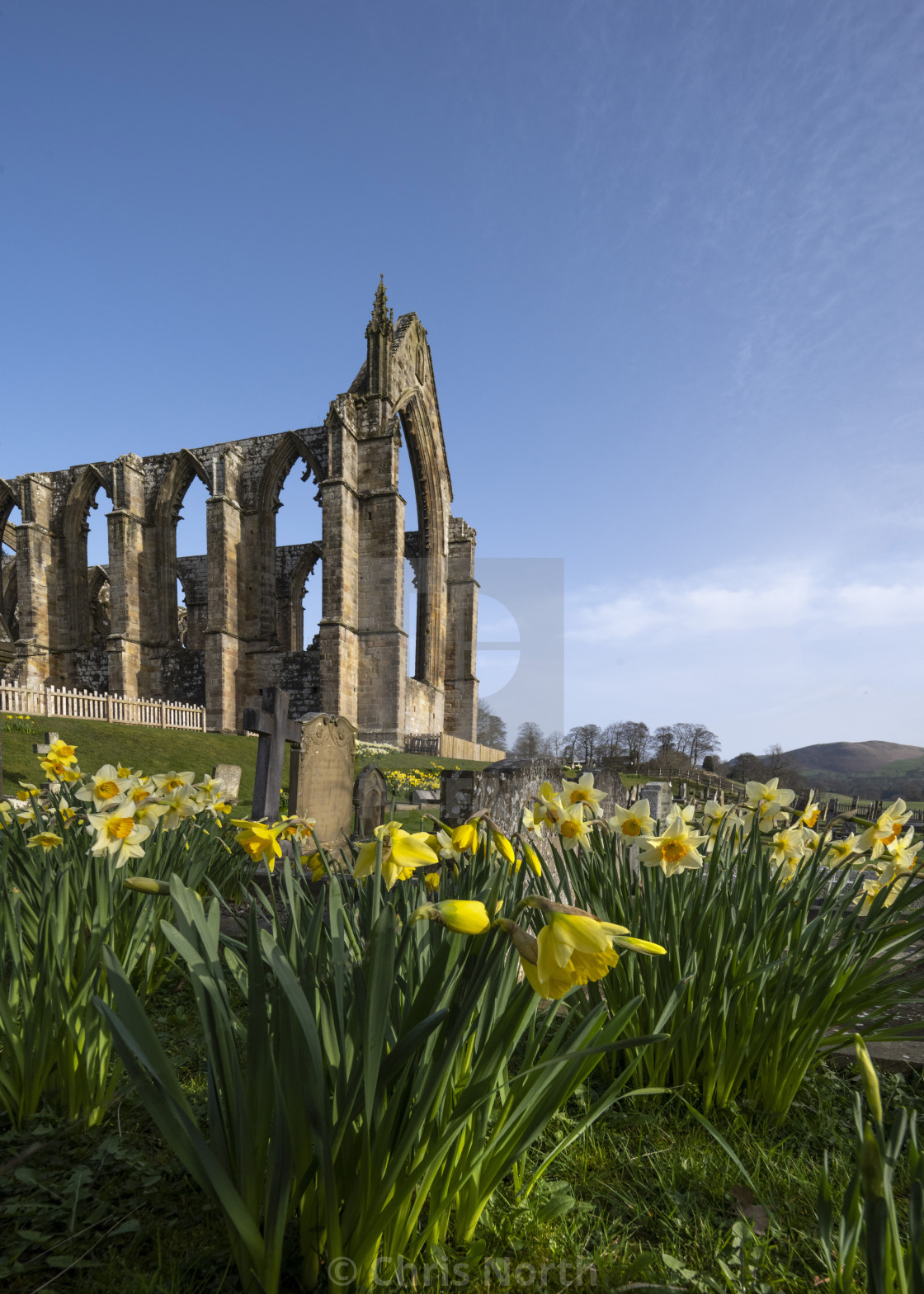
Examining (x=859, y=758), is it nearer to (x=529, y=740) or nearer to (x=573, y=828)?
(x=529, y=740)

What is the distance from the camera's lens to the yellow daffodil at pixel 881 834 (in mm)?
1951

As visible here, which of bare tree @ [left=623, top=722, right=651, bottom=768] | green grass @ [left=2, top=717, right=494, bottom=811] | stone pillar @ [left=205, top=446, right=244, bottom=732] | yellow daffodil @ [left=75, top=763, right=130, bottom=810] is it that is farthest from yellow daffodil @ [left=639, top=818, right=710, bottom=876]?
bare tree @ [left=623, top=722, right=651, bottom=768]

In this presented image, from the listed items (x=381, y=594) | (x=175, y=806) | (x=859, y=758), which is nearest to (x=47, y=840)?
(x=175, y=806)

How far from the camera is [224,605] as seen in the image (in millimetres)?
20344

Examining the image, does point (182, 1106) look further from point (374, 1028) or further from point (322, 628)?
point (322, 628)

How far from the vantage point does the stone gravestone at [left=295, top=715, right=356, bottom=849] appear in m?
5.54

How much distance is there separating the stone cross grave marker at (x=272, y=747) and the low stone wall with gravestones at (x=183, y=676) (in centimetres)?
1717

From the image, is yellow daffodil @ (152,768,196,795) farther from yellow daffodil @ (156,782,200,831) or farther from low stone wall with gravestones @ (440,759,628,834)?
low stone wall with gravestones @ (440,759,628,834)

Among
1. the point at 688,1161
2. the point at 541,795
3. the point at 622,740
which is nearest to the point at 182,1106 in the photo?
the point at 688,1161

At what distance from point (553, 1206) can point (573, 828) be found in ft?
3.08

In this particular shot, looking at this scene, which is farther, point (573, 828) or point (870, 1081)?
point (573, 828)

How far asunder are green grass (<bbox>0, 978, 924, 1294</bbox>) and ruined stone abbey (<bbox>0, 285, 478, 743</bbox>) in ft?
56.1

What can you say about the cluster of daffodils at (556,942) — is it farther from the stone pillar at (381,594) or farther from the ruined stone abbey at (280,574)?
the stone pillar at (381,594)

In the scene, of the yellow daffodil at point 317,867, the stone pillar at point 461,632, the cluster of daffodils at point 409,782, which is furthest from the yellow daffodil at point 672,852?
the stone pillar at point 461,632
